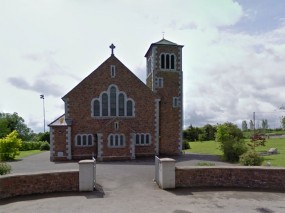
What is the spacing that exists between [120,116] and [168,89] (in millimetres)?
6659

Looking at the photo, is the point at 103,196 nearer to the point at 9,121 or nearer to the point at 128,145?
the point at 128,145

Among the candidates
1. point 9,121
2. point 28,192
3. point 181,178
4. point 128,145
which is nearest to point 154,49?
point 128,145

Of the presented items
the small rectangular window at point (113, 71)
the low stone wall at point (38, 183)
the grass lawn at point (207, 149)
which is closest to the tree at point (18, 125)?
the grass lawn at point (207, 149)

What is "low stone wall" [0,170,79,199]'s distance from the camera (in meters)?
11.8

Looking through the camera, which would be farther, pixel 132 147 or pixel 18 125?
pixel 18 125

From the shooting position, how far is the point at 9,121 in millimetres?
79750

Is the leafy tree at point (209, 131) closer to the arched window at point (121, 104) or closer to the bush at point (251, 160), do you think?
the arched window at point (121, 104)

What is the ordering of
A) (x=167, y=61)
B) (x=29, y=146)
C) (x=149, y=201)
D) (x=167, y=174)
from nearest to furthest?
(x=149, y=201) → (x=167, y=174) → (x=167, y=61) → (x=29, y=146)

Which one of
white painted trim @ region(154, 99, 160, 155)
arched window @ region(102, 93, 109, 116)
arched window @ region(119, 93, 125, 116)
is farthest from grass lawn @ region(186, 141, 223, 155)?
arched window @ region(102, 93, 109, 116)

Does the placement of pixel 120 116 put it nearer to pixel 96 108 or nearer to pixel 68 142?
pixel 96 108

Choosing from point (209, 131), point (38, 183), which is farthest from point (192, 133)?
point (38, 183)

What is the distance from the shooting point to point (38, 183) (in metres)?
12.5

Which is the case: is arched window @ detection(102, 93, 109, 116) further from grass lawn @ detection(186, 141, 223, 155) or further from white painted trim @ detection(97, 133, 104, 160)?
grass lawn @ detection(186, 141, 223, 155)

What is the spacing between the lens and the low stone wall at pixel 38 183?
38.8 ft
